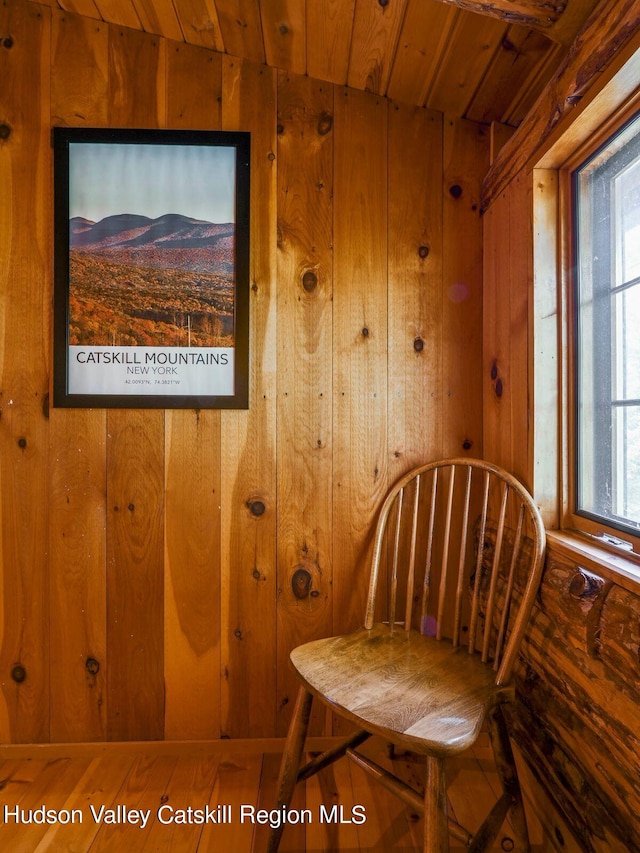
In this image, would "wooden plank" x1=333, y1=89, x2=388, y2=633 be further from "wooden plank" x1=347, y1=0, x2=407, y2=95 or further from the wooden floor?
the wooden floor

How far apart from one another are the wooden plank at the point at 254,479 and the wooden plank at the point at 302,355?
0.11 ft

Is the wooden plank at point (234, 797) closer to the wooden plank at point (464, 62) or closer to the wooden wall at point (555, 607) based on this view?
the wooden wall at point (555, 607)

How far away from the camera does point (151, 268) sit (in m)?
1.59

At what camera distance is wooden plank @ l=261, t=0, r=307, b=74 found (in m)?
1.36

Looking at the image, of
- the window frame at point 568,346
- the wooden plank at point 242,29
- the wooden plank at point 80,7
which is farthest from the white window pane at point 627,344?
the wooden plank at point 80,7

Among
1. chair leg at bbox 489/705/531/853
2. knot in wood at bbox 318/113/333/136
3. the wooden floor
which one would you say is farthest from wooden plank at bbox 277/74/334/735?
chair leg at bbox 489/705/531/853

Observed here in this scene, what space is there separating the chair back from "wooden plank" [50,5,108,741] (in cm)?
90

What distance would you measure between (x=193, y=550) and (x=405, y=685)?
78 centimetres

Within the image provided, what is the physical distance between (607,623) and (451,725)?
1.20 feet

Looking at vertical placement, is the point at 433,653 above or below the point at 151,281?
below

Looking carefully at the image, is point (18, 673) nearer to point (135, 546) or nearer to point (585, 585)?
point (135, 546)

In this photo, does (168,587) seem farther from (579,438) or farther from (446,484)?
(579,438)

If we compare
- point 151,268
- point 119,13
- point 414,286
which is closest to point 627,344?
point 414,286

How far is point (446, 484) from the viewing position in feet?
5.30
